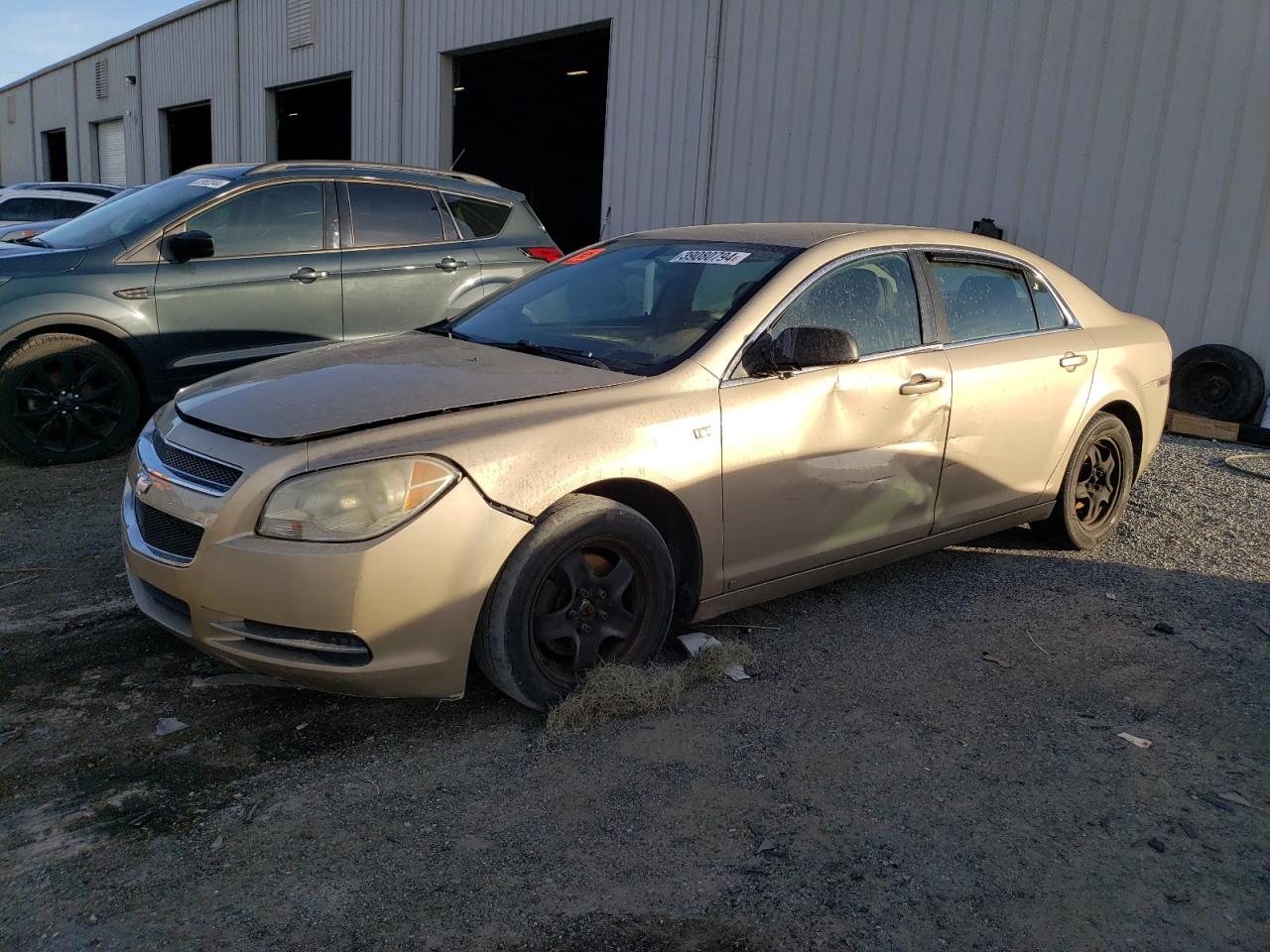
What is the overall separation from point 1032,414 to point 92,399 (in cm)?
546

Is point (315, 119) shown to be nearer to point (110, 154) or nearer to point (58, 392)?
point (110, 154)

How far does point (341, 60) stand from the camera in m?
17.8

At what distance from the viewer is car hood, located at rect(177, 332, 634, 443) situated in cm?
325

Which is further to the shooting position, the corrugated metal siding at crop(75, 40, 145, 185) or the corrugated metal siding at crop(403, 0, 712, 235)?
the corrugated metal siding at crop(75, 40, 145, 185)

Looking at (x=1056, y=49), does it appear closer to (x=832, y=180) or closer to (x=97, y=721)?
(x=832, y=180)

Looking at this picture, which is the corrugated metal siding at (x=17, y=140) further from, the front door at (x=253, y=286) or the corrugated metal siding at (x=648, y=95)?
the front door at (x=253, y=286)

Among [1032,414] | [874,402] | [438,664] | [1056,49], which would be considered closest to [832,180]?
[1056,49]

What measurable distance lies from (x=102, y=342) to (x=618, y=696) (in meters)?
4.72

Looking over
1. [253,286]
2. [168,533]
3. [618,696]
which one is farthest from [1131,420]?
[253,286]

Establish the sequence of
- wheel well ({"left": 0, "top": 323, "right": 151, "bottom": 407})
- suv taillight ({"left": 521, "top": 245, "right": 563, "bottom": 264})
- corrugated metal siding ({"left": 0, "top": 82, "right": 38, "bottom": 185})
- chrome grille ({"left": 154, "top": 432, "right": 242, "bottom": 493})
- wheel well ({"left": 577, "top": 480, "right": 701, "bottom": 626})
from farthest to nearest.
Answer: corrugated metal siding ({"left": 0, "top": 82, "right": 38, "bottom": 185}) → suv taillight ({"left": 521, "top": 245, "right": 563, "bottom": 264}) → wheel well ({"left": 0, "top": 323, "right": 151, "bottom": 407}) → wheel well ({"left": 577, "top": 480, "right": 701, "bottom": 626}) → chrome grille ({"left": 154, "top": 432, "right": 242, "bottom": 493})

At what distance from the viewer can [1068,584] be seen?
4973 mm

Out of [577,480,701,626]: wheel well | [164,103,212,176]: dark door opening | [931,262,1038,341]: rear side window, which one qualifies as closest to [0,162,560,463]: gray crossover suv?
[931,262,1038,341]: rear side window

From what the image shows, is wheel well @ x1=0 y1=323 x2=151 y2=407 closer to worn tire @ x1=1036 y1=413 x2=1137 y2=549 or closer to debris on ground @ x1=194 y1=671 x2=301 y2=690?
debris on ground @ x1=194 y1=671 x2=301 y2=690

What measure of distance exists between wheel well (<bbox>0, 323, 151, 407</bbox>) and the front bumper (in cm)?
379
